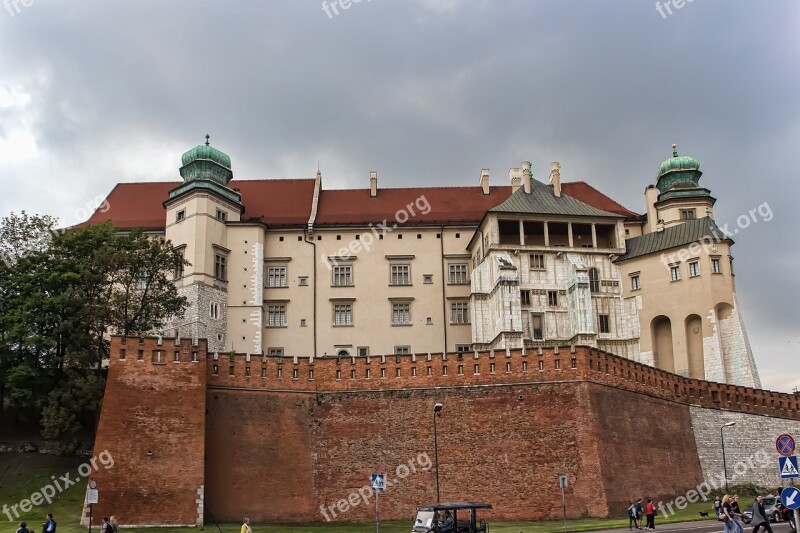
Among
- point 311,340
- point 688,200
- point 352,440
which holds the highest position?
point 688,200

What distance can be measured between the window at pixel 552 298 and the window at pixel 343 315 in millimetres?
14522

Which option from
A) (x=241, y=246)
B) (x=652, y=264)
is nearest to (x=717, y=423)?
(x=652, y=264)

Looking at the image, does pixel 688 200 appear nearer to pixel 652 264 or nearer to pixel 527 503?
pixel 652 264

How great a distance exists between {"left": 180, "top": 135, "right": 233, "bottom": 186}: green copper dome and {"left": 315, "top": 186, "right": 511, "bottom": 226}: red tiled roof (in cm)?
807

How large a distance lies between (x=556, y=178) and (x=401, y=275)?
13.7 metres

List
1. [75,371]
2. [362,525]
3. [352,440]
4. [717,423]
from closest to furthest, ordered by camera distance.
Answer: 1. [362,525]
2. [352,440]
3. [75,371]
4. [717,423]

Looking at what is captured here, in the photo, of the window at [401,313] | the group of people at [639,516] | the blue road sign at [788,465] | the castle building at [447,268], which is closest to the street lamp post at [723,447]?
the castle building at [447,268]

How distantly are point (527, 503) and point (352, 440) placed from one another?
9.08 meters

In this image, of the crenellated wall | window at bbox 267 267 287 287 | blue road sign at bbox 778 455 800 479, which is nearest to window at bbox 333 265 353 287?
window at bbox 267 267 287 287

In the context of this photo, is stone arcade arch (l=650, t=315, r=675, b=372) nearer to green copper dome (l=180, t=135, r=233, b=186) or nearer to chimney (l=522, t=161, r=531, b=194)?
chimney (l=522, t=161, r=531, b=194)

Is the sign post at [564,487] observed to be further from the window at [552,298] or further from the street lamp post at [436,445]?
the window at [552,298]

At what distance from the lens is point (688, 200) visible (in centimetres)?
6588

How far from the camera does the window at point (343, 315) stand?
214 ft

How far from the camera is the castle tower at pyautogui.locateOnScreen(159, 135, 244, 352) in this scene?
60.6 metres
